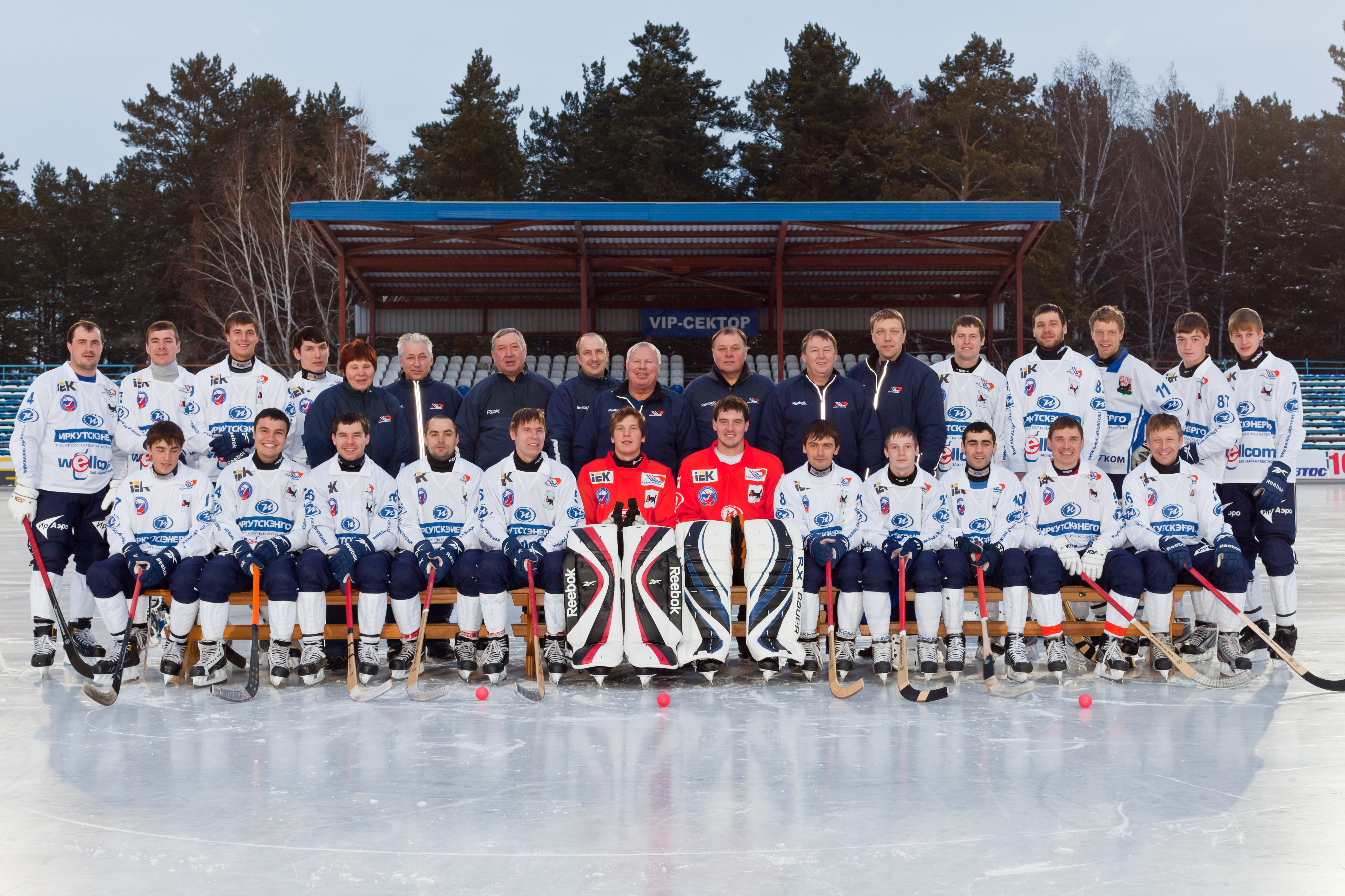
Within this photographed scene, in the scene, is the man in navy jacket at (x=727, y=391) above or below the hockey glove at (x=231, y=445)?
above

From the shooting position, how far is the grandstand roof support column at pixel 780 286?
48.4 feet

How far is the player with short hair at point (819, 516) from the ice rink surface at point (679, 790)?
1.09ft

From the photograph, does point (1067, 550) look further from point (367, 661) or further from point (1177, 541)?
point (367, 661)

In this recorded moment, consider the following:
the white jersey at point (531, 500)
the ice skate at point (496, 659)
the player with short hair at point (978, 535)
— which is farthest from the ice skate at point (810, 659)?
the ice skate at point (496, 659)

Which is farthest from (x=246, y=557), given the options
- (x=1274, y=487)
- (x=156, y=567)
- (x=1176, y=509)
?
(x=1274, y=487)

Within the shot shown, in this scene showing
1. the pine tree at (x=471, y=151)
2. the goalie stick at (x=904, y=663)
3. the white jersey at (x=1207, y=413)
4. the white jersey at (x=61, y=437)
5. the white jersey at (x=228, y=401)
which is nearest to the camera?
the goalie stick at (x=904, y=663)

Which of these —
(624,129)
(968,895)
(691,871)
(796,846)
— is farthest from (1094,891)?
(624,129)

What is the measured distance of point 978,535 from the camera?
17.3ft

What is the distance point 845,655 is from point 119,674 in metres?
3.37

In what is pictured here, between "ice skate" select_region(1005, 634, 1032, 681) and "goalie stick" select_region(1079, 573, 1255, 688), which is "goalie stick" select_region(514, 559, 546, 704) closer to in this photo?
"ice skate" select_region(1005, 634, 1032, 681)

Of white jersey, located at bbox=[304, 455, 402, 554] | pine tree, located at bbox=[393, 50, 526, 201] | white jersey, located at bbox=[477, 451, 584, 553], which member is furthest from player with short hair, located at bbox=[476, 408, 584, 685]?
pine tree, located at bbox=[393, 50, 526, 201]

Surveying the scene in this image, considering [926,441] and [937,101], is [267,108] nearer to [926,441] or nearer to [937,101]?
[937,101]

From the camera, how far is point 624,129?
28.3 meters

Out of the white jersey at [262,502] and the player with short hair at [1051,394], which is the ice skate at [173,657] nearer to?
the white jersey at [262,502]
